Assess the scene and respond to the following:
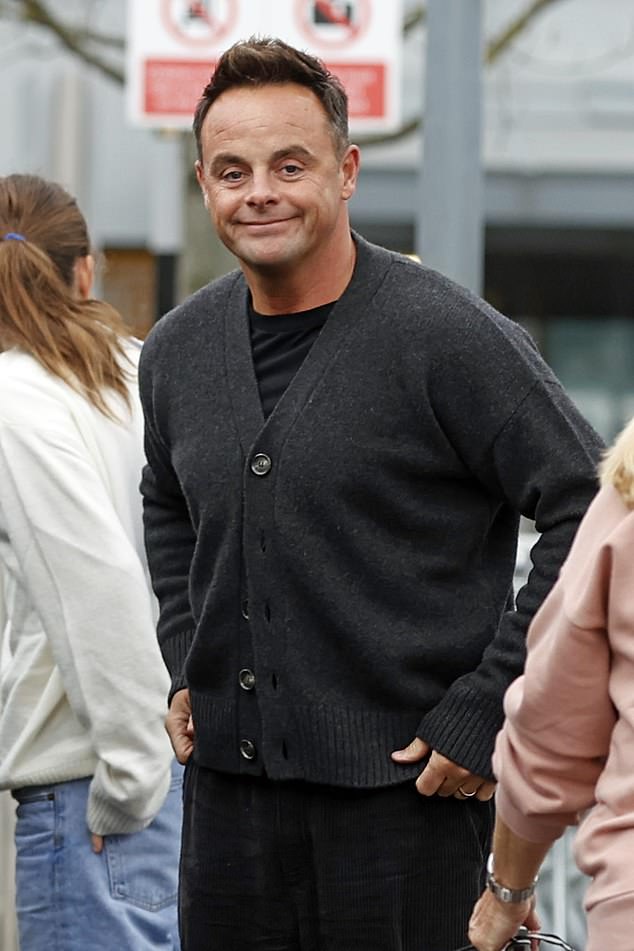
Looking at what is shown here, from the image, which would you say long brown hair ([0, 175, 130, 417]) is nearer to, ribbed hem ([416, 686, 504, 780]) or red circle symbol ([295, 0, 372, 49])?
ribbed hem ([416, 686, 504, 780])

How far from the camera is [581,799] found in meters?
2.59

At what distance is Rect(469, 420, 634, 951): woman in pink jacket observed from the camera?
7.88 ft

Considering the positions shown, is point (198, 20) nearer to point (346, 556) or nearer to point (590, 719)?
point (346, 556)

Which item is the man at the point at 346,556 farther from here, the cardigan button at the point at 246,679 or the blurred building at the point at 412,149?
the blurred building at the point at 412,149

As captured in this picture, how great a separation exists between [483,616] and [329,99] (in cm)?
87

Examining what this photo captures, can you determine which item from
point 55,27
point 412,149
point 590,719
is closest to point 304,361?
point 590,719

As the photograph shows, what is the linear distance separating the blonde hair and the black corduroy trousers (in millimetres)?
1038

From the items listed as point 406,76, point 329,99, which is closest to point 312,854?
point 329,99

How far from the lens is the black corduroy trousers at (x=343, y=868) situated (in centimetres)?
329

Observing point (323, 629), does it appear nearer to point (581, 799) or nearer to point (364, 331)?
point (364, 331)

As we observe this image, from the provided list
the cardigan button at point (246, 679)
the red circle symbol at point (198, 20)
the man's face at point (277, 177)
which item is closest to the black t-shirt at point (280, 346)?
the man's face at point (277, 177)

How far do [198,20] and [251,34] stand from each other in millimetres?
258

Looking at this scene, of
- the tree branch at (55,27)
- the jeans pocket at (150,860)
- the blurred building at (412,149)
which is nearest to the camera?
the jeans pocket at (150,860)

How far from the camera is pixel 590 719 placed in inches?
98.7
